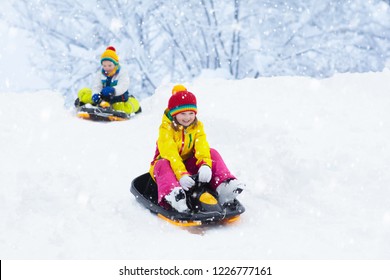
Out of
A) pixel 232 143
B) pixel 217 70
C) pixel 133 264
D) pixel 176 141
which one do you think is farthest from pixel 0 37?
pixel 133 264

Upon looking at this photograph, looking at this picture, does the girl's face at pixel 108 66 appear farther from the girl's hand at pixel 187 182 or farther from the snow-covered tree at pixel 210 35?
the snow-covered tree at pixel 210 35

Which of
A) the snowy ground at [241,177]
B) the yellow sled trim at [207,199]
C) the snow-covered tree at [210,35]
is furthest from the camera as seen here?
the snow-covered tree at [210,35]

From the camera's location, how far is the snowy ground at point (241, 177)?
3.47 metres

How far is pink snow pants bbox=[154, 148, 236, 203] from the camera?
12.8 feet

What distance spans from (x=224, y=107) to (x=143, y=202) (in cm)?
332

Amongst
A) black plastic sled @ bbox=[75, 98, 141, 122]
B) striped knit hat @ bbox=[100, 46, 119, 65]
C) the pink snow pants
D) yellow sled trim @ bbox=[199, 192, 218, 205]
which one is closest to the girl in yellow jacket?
the pink snow pants

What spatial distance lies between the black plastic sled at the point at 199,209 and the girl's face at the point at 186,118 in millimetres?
524

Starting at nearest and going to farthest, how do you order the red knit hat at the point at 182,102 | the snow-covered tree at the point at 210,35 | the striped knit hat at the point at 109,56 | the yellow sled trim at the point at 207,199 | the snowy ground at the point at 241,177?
the snowy ground at the point at 241,177 < the yellow sled trim at the point at 207,199 < the red knit hat at the point at 182,102 < the striped knit hat at the point at 109,56 < the snow-covered tree at the point at 210,35

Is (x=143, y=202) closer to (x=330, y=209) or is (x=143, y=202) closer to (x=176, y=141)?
(x=176, y=141)

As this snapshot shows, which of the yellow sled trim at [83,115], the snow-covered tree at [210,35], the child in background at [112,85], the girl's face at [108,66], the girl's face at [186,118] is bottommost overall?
the girl's face at [186,118]

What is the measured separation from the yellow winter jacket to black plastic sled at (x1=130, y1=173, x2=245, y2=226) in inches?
9.7

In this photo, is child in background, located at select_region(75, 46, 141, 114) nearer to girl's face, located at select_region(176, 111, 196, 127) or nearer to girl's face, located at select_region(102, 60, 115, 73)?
girl's face, located at select_region(102, 60, 115, 73)

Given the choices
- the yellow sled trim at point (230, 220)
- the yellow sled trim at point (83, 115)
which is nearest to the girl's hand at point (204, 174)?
the yellow sled trim at point (230, 220)

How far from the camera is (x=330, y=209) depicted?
4.16 meters
